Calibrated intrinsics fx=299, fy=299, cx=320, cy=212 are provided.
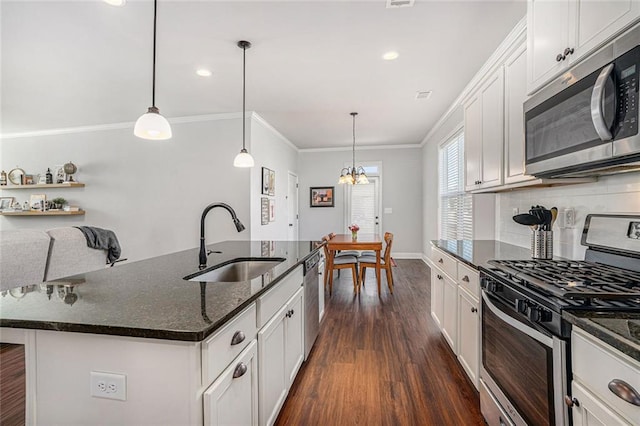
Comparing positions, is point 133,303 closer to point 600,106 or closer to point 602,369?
point 602,369

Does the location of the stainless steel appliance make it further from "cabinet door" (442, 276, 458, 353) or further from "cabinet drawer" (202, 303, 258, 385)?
"cabinet drawer" (202, 303, 258, 385)

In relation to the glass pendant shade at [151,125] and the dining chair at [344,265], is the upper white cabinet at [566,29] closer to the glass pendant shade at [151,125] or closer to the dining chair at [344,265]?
the glass pendant shade at [151,125]

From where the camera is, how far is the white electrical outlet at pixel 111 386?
2.94ft

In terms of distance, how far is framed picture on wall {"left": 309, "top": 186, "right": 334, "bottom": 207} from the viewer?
23.6 feet

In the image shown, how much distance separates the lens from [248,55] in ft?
9.29

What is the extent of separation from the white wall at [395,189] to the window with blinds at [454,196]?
62.0 inches

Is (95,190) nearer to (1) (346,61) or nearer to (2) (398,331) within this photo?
(1) (346,61)

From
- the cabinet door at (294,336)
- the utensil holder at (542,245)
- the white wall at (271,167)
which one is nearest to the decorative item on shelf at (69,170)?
the white wall at (271,167)

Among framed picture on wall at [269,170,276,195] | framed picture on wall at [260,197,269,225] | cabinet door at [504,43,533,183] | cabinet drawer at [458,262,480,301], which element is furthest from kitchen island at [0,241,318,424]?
framed picture on wall at [269,170,276,195]

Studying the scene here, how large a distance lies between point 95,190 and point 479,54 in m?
5.98

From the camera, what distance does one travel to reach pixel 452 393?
1.93 metres

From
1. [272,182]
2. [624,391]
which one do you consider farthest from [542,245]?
[272,182]

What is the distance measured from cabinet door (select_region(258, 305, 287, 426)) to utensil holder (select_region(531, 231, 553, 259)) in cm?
155

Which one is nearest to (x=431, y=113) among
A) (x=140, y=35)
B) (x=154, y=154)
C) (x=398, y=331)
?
(x=398, y=331)
